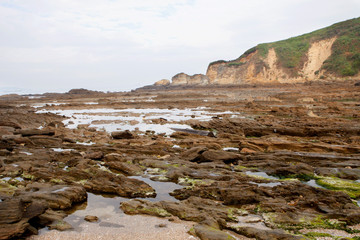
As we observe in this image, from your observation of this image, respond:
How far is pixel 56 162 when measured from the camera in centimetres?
1538

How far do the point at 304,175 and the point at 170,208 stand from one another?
7703 millimetres

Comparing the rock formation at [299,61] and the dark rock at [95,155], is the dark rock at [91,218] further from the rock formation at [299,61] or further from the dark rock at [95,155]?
the rock formation at [299,61]

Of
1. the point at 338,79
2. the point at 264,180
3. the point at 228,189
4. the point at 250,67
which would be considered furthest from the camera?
the point at 250,67

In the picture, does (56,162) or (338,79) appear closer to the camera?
(56,162)

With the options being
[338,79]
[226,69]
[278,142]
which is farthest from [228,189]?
[226,69]

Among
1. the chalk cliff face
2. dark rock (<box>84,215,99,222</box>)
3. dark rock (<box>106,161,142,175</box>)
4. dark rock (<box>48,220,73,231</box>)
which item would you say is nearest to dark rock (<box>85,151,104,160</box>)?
dark rock (<box>106,161,142,175</box>)

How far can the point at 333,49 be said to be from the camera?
311 feet

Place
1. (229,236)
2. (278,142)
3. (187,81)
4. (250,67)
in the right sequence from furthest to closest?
(187,81), (250,67), (278,142), (229,236)

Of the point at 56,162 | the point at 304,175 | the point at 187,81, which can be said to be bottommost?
the point at 304,175

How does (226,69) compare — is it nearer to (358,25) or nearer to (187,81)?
(187,81)

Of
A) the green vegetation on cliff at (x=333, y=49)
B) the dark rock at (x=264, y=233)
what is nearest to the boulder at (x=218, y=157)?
the dark rock at (x=264, y=233)

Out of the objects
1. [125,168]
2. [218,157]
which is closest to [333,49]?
[218,157]

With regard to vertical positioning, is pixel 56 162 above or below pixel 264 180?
above

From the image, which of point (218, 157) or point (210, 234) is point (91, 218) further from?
point (218, 157)
